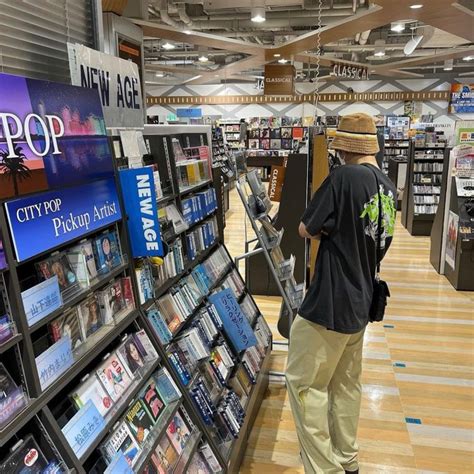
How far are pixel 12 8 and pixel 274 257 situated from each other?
2.13m

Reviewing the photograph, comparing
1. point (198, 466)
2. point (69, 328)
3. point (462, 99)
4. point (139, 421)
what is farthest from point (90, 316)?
point (462, 99)

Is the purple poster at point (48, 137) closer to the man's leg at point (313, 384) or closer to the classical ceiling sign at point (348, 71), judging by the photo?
the man's leg at point (313, 384)

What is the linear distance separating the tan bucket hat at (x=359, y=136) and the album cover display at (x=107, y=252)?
119cm

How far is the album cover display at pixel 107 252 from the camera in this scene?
73.7 inches

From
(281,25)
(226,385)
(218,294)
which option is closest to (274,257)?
(218,294)

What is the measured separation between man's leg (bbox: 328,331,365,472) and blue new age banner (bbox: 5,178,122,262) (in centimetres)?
146

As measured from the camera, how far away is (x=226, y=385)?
2902 mm

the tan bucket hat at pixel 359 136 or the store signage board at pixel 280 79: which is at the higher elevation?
the store signage board at pixel 280 79

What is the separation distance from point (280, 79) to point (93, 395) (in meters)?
10.2

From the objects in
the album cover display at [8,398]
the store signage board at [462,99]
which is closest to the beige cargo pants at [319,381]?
the album cover display at [8,398]

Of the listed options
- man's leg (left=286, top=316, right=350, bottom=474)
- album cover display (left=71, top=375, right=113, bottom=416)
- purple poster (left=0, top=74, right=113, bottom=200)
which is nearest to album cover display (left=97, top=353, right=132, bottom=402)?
album cover display (left=71, top=375, right=113, bottom=416)

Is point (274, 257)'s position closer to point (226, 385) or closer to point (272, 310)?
point (226, 385)

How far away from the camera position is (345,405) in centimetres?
255

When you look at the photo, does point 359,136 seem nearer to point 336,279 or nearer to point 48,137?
point 336,279
